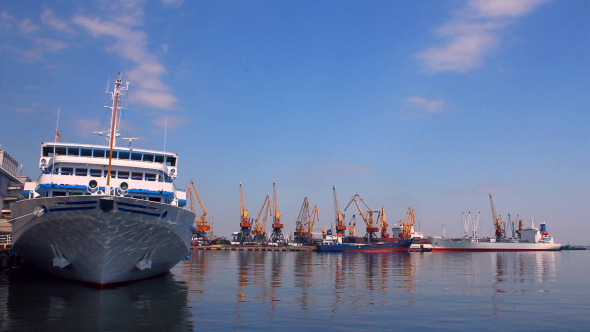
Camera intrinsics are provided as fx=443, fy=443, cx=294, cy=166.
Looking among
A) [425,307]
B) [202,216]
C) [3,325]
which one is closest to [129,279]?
[3,325]

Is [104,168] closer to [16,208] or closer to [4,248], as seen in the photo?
[16,208]

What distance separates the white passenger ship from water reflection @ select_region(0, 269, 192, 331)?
1399 millimetres

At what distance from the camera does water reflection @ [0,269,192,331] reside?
19.3 metres

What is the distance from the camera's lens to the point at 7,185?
70688 millimetres

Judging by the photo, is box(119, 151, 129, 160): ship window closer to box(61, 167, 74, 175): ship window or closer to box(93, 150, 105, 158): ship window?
box(93, 150, 105, 158): ship window

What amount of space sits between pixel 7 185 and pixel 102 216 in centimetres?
5638

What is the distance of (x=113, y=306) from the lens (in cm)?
2345

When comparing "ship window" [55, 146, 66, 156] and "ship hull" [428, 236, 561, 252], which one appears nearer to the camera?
"ship window" [55, 146, 66, 156]

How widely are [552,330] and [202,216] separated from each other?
165317 millimetres

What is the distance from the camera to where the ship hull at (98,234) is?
26453 millimetres

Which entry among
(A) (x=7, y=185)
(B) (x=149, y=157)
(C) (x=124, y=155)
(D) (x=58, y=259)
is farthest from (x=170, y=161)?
(A) (x=7, y=185)

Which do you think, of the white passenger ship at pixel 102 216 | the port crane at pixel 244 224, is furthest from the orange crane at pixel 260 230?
the white passenger ship at pixel 102 216

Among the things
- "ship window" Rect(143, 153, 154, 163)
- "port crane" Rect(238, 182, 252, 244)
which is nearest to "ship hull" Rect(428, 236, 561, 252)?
"port crane" Rect(238, 182, 252, 244)

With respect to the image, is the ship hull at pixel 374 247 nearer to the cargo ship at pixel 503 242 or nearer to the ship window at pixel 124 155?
the cargo ship at pixel 503 242
